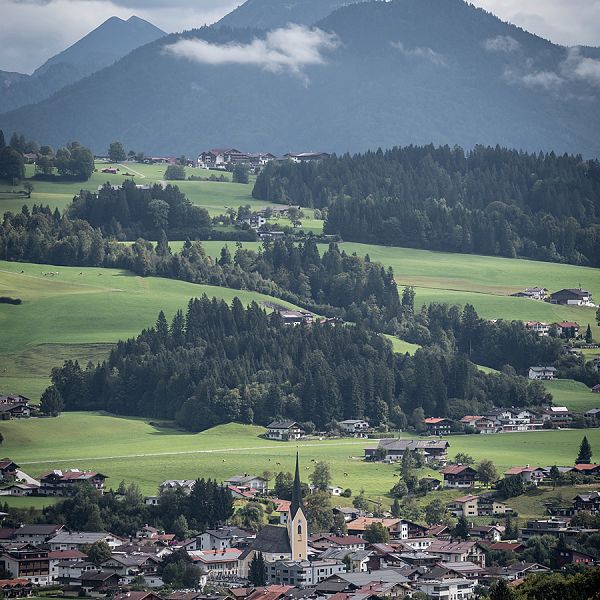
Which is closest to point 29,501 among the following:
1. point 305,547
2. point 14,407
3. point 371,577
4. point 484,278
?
point 305,547

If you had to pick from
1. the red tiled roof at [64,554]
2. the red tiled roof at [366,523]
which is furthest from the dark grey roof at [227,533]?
the red tiled roof at [64,554]

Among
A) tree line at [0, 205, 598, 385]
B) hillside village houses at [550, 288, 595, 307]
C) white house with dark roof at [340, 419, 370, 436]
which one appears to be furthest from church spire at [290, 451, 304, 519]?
hillside village houses at [550, 288, 595, 307]

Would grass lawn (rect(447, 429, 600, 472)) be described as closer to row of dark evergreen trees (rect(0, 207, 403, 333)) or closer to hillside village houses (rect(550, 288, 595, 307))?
row of dark evergreen trees (rect(0, 207, 403, 333))

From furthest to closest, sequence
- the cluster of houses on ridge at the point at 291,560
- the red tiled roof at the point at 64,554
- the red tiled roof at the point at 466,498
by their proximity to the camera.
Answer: the red tiled roof at the point at 466,498 → the red tiled roof at the point at 64,554 → the cluster of houses on ridge at the point at 291,560

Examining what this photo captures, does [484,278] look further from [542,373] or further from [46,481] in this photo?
[46,481]

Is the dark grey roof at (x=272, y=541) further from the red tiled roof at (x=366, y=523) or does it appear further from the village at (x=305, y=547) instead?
the red tiled roof at (x=366, y=523)

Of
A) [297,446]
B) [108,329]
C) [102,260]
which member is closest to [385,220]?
[102,260]
